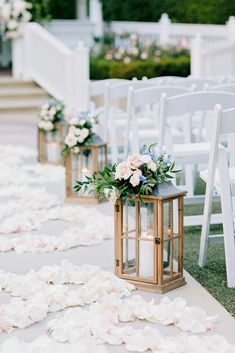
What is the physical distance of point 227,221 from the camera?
4.76 m

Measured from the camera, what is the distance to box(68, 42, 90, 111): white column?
13.9 meters

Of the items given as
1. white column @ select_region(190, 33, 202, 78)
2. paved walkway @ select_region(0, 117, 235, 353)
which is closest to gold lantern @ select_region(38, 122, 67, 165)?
paved walkway @ select_region(0, 117, 235, 353)

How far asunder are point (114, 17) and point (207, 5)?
268 centimetres

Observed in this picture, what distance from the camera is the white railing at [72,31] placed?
59.5 ft

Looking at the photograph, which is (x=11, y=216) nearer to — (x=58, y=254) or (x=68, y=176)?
(x=68, y=176)

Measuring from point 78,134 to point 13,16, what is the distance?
961 cm

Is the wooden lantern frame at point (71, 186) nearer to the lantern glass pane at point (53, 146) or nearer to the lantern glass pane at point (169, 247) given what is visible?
the lantern glass pane at point (53, 146)

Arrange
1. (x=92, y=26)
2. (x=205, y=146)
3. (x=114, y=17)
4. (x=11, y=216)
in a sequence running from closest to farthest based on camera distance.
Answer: (x=205, y=146) → (x=11, y=216) → (x=92, y=26) → (x=114, y=17)

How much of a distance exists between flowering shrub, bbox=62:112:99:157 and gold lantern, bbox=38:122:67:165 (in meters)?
1.64

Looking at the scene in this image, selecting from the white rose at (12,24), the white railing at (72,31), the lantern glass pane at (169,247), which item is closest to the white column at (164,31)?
the white railing at (72,31)

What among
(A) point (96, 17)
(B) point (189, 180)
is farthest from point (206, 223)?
(A) point (96, 17)

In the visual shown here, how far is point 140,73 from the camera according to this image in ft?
56.5

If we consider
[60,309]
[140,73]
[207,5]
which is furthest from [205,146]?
[207,5]

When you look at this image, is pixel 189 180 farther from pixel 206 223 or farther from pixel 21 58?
pixel 21 58
